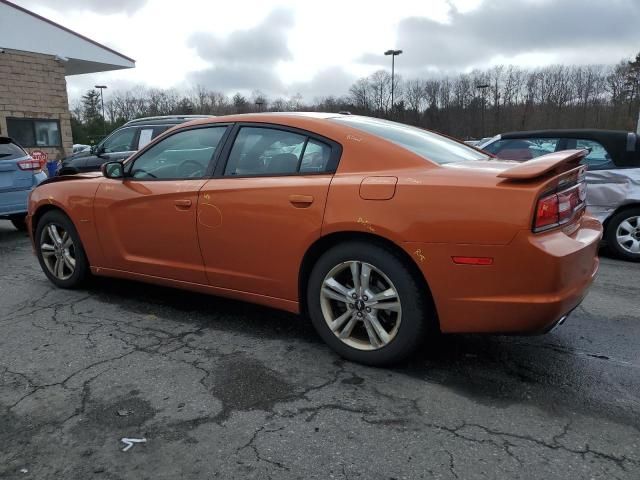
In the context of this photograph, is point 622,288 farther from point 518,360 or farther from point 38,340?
point 38,340

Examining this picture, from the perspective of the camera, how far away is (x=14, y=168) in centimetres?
754

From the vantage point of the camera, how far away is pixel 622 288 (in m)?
4.98

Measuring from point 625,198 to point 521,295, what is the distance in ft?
14.8

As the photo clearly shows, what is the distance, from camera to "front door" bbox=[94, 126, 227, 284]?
12.3ft

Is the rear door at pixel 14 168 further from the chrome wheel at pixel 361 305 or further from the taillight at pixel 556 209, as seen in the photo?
the taillight at pixel 556 209

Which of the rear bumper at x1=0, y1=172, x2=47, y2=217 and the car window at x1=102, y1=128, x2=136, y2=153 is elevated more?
the car window at x1=102, y1=128, x2=136, y2=153

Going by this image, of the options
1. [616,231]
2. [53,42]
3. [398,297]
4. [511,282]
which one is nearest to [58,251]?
[398,297]

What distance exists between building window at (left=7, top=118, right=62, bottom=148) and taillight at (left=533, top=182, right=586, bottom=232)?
65.3ft

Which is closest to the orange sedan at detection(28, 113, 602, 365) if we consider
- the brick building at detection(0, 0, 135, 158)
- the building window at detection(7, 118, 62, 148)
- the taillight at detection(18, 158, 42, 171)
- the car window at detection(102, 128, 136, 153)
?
the taillight at detection(18, 158, 42, 171)

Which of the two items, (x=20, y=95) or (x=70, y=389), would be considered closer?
(x=70, y=389)

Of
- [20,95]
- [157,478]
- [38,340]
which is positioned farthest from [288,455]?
[20,95]

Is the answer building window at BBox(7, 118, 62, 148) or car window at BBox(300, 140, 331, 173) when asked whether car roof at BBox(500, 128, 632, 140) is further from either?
building window at BBox(7, 118, 62, 148)

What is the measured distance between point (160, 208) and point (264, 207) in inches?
39.1

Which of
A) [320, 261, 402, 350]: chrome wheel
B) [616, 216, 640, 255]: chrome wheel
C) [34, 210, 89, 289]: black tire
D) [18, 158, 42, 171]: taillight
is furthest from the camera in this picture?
[18, 158, 42, 171]: taillight
